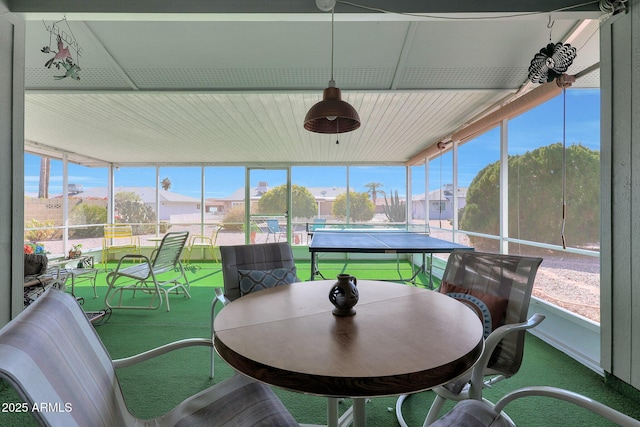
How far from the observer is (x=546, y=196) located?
10.5 ft

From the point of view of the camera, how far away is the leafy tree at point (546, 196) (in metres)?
2.58

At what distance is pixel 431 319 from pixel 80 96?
13.6ft

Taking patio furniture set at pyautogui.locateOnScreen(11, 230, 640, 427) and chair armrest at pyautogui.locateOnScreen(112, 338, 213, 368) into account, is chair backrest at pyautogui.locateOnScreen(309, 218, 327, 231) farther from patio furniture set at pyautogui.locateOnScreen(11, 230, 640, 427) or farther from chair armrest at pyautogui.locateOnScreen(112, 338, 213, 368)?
chair armrest at pyautogui.locateOnScreen(112, 338, 213, 368)

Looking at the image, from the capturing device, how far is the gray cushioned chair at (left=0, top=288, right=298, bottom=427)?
65cm

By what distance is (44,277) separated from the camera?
8.97 feet

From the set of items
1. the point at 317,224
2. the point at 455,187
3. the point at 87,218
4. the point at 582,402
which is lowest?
the point at 582,402

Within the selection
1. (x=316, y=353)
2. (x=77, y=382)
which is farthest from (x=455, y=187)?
(x=77, y=382)

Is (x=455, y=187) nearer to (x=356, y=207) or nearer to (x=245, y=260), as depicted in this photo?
(x=356, y=207)

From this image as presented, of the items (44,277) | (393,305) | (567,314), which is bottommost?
(567,314)

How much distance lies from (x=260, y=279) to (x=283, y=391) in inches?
33.9

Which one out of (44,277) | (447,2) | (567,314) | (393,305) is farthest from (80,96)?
(567,314)

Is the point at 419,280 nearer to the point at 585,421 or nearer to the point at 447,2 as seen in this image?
the point at 585,421

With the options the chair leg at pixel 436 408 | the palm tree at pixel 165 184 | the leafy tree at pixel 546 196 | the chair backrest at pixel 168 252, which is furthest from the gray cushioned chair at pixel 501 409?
the palm tree at pixel 165 184

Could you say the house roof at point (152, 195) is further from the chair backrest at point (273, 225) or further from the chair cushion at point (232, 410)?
the chair cushion at point (232, 410)
